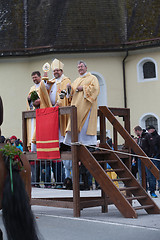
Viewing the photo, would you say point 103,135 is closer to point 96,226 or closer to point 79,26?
point 96,226

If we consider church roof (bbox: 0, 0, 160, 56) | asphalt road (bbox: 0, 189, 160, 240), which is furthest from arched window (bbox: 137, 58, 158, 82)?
asphalt road (bbox: 0, 189, 160, 240)

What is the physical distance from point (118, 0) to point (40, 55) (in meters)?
5.87

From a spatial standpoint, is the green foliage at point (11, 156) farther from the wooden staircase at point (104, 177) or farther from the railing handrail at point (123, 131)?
the railing handrail at point (123, 131)

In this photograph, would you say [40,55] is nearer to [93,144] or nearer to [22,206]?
[93,144]

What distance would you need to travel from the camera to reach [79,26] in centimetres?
2891

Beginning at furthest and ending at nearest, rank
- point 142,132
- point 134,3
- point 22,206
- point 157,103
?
1. point 134,3
2. point 157,103
3. point 142,132
4. point 22,206

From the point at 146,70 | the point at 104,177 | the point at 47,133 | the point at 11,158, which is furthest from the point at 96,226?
the point at 146,70

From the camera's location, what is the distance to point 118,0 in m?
30.7

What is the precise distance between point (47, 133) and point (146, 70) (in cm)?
1865

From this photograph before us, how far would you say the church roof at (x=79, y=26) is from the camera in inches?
1118

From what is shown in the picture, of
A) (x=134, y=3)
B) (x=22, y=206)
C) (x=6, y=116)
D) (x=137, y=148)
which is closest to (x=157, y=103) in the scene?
(x=134, y=3)

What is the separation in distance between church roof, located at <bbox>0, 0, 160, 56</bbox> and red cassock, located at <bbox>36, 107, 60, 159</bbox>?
17.4 metres

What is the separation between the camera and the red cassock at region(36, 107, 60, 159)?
11039mm

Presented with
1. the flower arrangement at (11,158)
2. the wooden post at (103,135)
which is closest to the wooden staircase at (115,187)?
the wooden post at (103,135)
